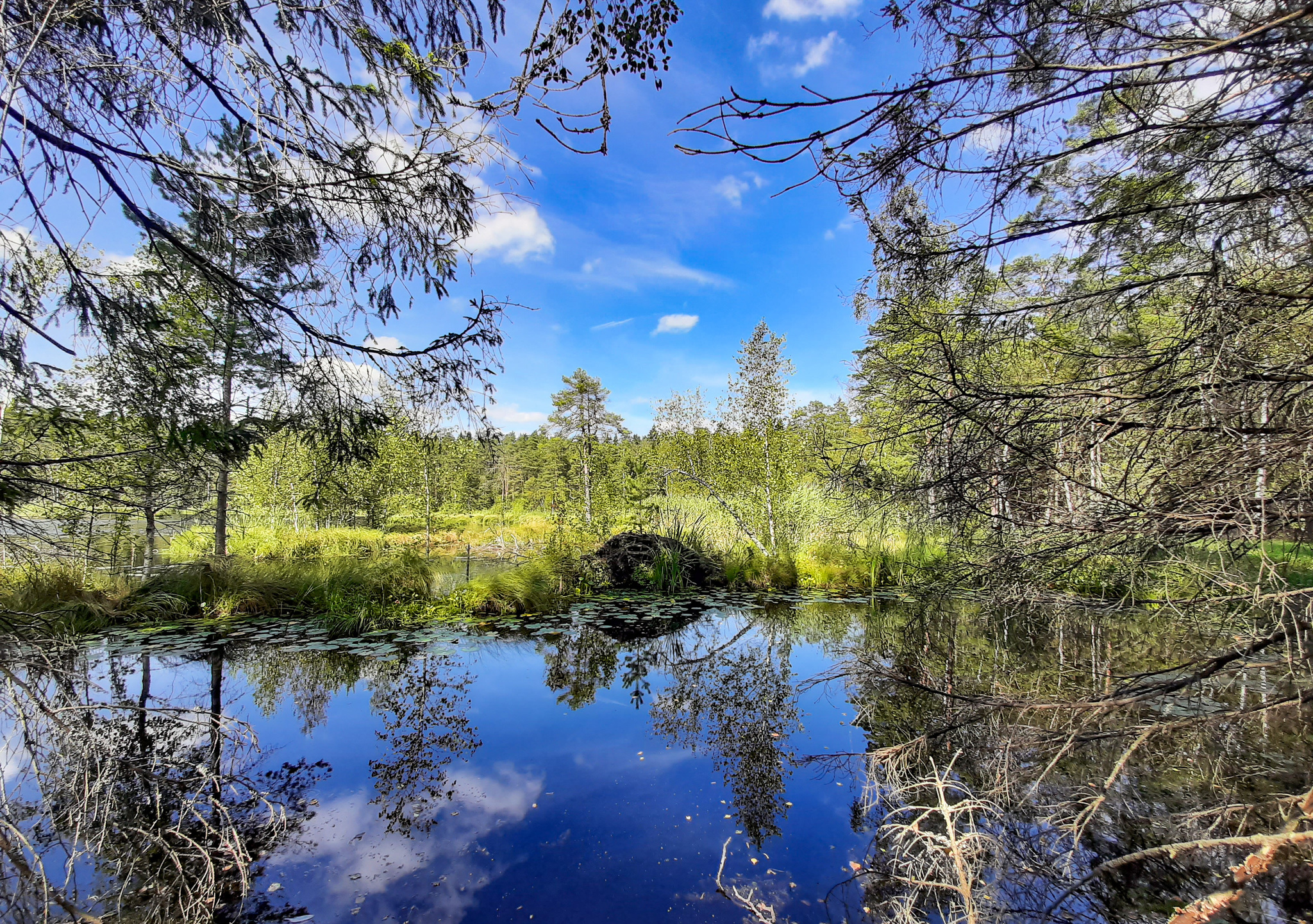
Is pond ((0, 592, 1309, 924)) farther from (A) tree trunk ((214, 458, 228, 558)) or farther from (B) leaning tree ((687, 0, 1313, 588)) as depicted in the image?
(A) tree trunk ((214, 458, 228, 558))

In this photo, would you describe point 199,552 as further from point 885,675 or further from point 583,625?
point 885,675

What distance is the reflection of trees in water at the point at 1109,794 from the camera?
6.64 ft

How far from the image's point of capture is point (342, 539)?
50.8ft

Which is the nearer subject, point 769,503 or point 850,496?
point 850,496

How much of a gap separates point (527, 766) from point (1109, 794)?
162 inches

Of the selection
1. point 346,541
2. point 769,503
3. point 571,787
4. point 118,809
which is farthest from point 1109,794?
point 346,541

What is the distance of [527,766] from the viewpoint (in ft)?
14.0

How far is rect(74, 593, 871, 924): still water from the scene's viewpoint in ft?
9.38

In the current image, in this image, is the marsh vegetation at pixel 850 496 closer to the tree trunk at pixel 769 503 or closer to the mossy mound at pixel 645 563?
the mossy mound at pixel 645 563

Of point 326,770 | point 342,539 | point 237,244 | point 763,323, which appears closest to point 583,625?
point 326,770

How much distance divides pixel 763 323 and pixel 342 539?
13989 millimetres

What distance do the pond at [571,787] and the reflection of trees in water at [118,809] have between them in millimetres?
22

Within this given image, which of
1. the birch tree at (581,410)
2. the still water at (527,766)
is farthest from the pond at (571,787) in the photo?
the birch tree at (581,410)

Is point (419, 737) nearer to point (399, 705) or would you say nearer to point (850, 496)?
point (399, 705)
